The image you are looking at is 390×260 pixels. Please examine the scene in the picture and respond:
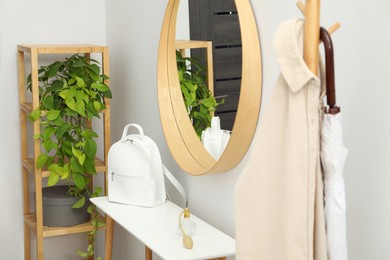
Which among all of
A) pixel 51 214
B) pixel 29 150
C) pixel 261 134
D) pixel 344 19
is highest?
pixel 344 19

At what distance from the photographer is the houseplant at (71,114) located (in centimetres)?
303

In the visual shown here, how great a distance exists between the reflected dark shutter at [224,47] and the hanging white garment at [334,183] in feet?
2.36

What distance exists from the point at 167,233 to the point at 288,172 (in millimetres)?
904

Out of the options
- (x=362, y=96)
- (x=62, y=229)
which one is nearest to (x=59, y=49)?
(x=62, y=229)

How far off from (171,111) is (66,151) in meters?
0.64

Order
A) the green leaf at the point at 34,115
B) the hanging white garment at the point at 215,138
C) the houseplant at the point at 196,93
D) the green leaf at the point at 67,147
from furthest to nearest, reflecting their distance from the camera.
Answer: the green leaf at the point at 67,147, the green leaf at the point at 34,115, the houseplant at the point at 196,93, the hanging white garment at the point at 215,138

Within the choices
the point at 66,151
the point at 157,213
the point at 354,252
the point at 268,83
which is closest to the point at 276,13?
the point at 268,83

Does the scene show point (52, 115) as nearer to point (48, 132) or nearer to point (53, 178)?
point (48, 132)

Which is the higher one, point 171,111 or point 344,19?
point 344,19

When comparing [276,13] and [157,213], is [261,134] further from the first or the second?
[157,213]

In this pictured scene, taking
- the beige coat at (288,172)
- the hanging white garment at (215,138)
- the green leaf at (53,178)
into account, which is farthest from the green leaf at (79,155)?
the beige coat at (288,172)

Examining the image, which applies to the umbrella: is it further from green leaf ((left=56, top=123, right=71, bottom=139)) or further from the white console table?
green leaf ((left=56, top=123, right=71, bottom=139))

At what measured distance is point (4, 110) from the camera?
3389mm

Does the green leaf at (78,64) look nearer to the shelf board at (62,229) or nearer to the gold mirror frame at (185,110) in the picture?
the gold mirror frame at (185,110)
